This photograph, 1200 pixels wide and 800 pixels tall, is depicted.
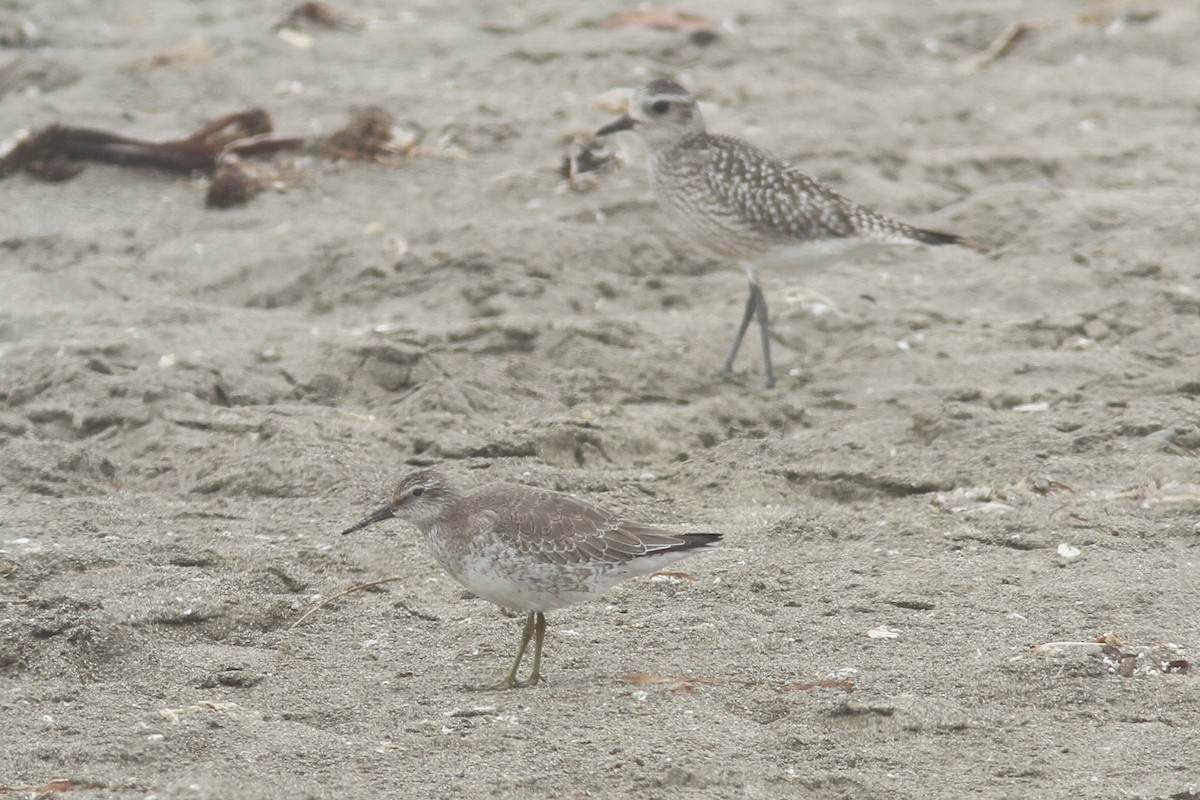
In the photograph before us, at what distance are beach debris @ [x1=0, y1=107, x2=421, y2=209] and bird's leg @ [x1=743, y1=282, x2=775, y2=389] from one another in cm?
265

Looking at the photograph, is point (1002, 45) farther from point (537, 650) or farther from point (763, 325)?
point (537, 650)

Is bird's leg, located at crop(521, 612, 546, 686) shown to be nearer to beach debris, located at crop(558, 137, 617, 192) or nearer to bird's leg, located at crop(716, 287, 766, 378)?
bird's leg, located at crop(716, 287, 766, 378)

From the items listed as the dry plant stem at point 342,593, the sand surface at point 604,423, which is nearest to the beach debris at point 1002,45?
the sand surface at point 604,423

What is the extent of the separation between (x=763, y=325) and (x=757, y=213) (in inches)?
25.1

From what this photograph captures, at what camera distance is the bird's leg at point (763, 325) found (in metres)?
7.71

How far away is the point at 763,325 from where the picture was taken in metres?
7.84

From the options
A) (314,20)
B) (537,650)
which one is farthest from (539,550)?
(314,20)

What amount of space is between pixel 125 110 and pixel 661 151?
3.96 metres

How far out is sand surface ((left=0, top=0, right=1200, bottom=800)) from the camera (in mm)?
4742

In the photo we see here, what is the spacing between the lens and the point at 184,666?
516cm

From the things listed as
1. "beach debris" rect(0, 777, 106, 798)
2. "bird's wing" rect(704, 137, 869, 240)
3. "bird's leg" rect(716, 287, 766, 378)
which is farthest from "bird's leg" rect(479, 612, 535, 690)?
"bird's wing" rect(704, 137, 869, 240)

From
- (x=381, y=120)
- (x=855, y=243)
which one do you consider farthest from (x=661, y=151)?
(x=381, y=120)

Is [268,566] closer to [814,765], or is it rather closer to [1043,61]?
[814,765]

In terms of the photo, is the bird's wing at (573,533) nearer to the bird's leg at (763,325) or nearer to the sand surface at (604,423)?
the sand surface at (604,423)
